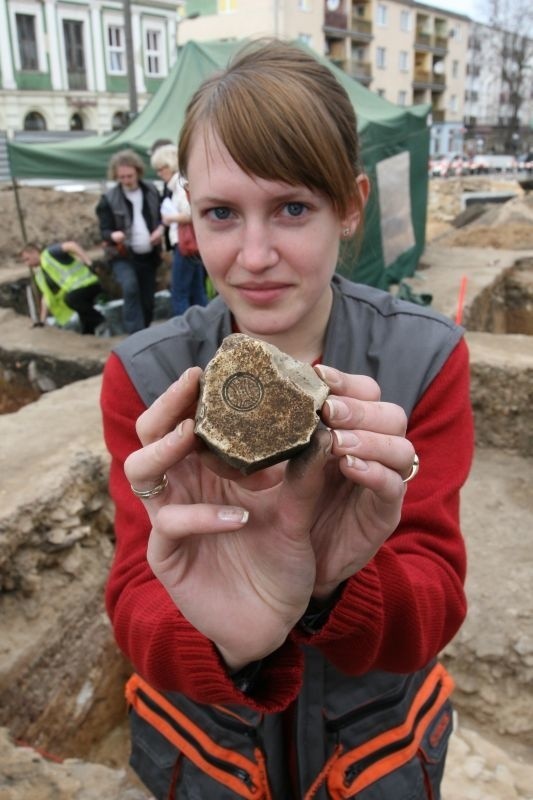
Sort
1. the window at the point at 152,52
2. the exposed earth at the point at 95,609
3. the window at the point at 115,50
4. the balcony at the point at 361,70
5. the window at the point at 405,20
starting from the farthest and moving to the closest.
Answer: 1. the window at the point at 405,20
2. the balcony at the point at 361,70
3. the window at the point at 152,52
4. the window at the point at 115,50
5. the exposed earth at the point at 95,609

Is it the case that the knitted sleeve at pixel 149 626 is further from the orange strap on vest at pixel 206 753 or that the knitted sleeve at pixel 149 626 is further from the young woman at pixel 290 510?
the orange strap on vest at pixel 206 753

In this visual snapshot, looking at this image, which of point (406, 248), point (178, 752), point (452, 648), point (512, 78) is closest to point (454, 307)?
point (406, 248)

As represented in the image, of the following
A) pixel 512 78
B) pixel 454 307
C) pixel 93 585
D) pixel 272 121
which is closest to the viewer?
pixel 272 121

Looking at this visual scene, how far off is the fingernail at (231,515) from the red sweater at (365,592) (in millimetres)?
311

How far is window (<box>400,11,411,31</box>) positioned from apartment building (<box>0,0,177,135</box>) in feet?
69.4

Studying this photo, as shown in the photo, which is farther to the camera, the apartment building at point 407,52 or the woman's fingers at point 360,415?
the apartment building at point 407,52

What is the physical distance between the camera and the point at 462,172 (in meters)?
30.1

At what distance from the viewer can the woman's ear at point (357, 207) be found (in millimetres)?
1411

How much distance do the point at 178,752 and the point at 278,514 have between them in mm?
738

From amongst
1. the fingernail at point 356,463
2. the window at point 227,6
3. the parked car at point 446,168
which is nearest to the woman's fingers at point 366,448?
the fingernail at point 356,463

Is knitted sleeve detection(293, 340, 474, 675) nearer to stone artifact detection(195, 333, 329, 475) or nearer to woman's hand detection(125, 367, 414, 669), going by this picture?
woman's hand detection(125, 367, 414, 669)

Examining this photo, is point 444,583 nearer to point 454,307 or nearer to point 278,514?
point 278,514

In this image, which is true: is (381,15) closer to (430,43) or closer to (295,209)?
(430,43)

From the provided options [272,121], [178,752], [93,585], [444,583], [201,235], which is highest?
[272,121]
